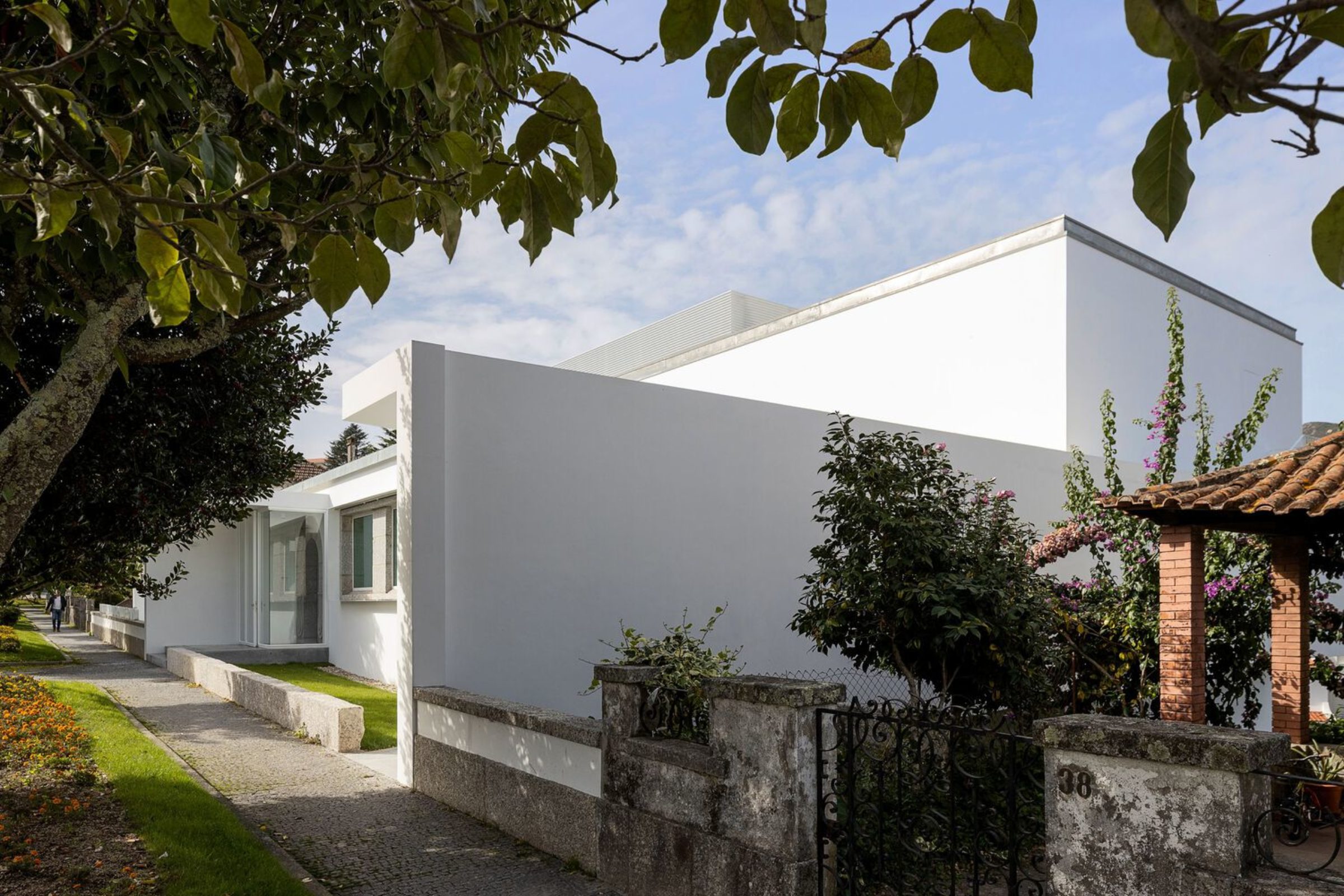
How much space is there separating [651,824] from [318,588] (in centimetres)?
1534

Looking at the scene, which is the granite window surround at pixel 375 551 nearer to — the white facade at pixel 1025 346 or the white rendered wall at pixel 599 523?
the white rendered wall at pixel 599 523

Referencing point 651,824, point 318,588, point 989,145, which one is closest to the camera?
point 651,824

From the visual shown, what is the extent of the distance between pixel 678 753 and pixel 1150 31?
16.3 feet

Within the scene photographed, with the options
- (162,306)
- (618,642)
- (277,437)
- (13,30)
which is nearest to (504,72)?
(162,306)

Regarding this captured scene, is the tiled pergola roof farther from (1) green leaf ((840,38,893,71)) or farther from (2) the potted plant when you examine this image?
(1) green leaf ((840,38,893,71))

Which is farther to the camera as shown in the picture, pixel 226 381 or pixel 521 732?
pixel 226 381

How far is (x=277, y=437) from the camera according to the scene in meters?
8.93

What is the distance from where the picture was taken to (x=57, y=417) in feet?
17.1

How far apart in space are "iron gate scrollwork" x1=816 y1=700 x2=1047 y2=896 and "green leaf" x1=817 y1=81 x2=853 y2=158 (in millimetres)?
2971

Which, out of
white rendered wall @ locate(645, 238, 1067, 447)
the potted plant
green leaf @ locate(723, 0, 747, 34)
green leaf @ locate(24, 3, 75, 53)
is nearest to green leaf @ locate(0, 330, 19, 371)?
green leaf @ locate(24, 3, 75, 53)

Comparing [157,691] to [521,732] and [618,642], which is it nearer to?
[618,642]

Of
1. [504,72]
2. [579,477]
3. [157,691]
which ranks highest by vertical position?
[504,72]

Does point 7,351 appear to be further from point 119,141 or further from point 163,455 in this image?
point 163,455

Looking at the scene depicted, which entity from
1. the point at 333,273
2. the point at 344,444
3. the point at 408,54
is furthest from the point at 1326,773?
the point at 344,444
